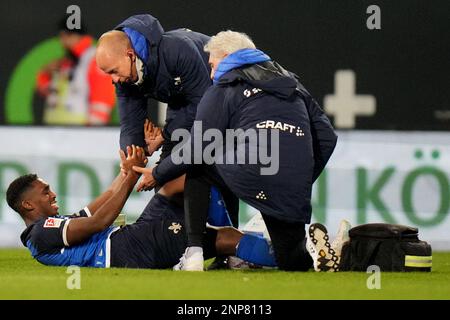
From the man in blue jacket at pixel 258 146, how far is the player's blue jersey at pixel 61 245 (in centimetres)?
56

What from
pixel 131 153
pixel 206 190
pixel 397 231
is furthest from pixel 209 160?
pixel 397 231

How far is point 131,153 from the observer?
23.9ft

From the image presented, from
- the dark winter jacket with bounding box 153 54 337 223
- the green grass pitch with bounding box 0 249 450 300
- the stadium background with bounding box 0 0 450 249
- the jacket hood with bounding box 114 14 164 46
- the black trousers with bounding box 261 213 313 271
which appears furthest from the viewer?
the stadium background with bounding box 0 0 450 249

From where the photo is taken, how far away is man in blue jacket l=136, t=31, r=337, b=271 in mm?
6645

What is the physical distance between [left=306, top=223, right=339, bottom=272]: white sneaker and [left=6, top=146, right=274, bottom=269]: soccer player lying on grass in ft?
0.88

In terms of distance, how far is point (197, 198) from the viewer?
685 cm

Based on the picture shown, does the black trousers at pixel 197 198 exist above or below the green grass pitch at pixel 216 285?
above

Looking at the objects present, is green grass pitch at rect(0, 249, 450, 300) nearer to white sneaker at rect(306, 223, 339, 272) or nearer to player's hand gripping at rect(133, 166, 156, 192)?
white sneaker at rect(306, 223, 339, 272)

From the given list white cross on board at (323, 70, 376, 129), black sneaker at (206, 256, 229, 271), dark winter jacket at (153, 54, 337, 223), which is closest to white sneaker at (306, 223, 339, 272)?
dark winter jacket at (153, 54, 337, 223)

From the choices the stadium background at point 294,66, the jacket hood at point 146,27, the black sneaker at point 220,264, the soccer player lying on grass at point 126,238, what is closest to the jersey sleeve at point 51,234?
the soccer player lying on grass at point 126,238

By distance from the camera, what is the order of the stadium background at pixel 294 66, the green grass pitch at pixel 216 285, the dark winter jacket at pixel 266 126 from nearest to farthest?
the green grass pitch at pixel 216 285, the dark winter jacket at pixel 266 126, the stadium background at pixel 294 66

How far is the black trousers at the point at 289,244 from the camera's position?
6742 millimetres

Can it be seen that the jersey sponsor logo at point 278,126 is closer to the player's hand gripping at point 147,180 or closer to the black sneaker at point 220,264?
the player's hand gripping at point 147,180

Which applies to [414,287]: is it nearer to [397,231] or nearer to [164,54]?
[397,231]
